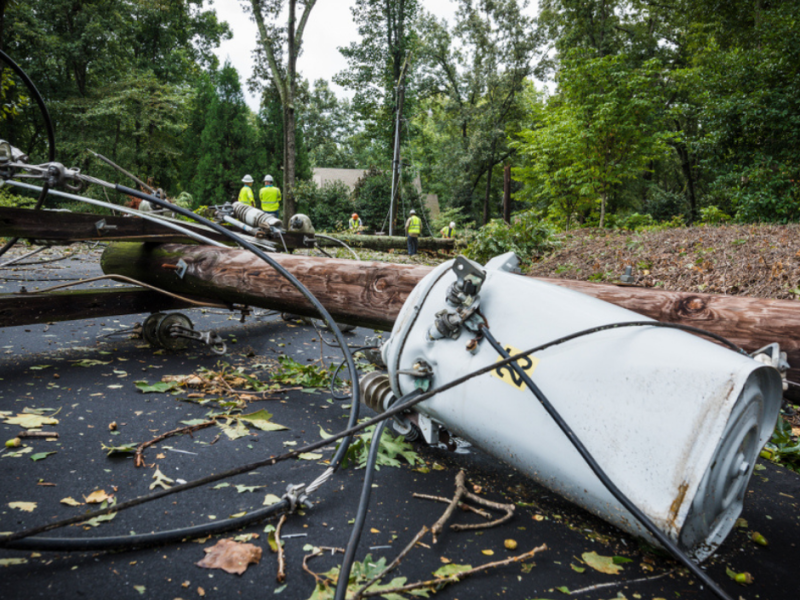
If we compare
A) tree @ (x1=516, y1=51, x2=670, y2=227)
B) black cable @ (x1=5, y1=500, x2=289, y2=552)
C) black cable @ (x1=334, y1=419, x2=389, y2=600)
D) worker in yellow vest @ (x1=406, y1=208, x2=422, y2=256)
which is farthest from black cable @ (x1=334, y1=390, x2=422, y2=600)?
tree @ (x1=516, y1=51, x2=670, y2=227)

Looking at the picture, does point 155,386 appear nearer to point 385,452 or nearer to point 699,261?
point 385,452

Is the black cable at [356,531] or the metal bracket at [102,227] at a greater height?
the metal bracket at [102,227]

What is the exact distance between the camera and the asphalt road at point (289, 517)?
1.34 meters

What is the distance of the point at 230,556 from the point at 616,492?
112cm

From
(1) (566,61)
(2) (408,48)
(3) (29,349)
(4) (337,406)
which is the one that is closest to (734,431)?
(4) (337,406)

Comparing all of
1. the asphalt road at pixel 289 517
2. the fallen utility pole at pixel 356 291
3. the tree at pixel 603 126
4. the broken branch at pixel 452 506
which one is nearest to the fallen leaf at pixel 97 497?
the asphalt road at pixel 289 517

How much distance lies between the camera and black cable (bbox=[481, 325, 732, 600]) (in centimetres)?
107

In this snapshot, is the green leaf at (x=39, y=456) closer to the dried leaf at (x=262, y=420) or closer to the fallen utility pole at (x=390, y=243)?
the dried leaf at (x=262, y=420)

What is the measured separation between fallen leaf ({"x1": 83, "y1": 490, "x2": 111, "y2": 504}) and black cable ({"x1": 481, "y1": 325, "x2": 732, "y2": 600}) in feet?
4.93

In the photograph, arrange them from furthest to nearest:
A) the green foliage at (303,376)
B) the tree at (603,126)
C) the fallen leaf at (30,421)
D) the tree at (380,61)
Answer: the tree at (380,61), the tree at (603,126), the green foliage at (303,376), the fallen leaf at (30,421)

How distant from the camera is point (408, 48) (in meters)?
26.1

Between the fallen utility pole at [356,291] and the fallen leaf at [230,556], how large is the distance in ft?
4.54

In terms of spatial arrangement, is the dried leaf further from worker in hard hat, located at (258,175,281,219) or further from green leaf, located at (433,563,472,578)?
worker in hard hat, located at (258,175,281,219)

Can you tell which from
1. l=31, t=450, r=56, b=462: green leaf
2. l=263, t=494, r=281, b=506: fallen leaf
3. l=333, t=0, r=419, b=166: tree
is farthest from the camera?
l=333, t=0, r=419, b=166: tree
